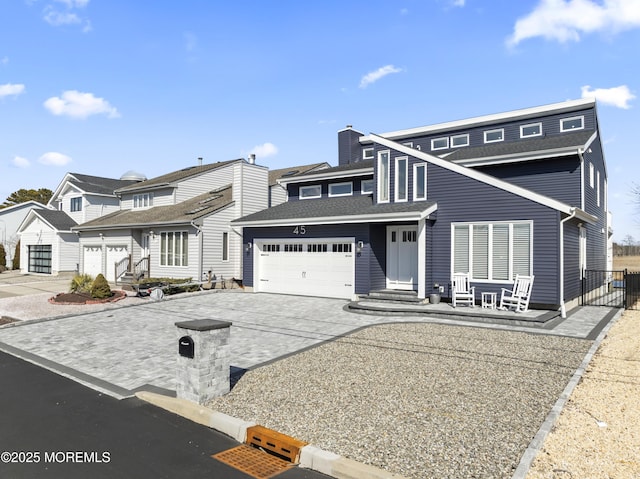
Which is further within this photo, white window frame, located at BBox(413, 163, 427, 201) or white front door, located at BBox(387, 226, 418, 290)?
white front door, located at BBox(387, 226, 418, 290)

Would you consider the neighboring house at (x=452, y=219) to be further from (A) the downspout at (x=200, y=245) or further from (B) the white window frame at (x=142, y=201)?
(B) the white window frame at (x=142, y=201)

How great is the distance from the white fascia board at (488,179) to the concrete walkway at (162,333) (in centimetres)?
338

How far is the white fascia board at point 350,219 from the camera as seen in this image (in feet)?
48.0

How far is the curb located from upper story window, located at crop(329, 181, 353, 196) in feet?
51.5

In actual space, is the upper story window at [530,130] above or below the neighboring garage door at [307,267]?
above

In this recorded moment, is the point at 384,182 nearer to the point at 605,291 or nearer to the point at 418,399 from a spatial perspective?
the point at 418,399

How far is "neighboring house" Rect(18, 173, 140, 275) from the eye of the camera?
→ 31.4 m

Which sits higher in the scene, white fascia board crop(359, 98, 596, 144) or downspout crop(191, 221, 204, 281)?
white fascia board crop(359, 98, 596, 144)

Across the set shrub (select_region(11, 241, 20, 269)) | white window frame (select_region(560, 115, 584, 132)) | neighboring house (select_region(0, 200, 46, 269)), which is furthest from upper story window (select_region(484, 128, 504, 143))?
shrub (select_region(11, 241, 20, 269))

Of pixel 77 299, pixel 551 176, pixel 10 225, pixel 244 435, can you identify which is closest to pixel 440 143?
pixel 551 176

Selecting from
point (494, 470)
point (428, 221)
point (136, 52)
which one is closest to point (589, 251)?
point (428, 221)

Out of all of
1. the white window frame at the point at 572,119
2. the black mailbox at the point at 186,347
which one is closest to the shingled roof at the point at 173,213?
the black mailbox at the point at 186,347

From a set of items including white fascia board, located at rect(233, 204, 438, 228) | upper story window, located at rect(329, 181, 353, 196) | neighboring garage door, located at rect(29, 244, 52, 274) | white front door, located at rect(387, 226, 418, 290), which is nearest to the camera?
white fascia board, located at rect(233, 204, 438, 228)

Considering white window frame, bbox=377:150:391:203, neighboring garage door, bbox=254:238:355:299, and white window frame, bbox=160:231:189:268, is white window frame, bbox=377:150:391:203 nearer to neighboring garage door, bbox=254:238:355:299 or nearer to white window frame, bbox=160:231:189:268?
neighboring garage door, bbox=254:238:355:299
